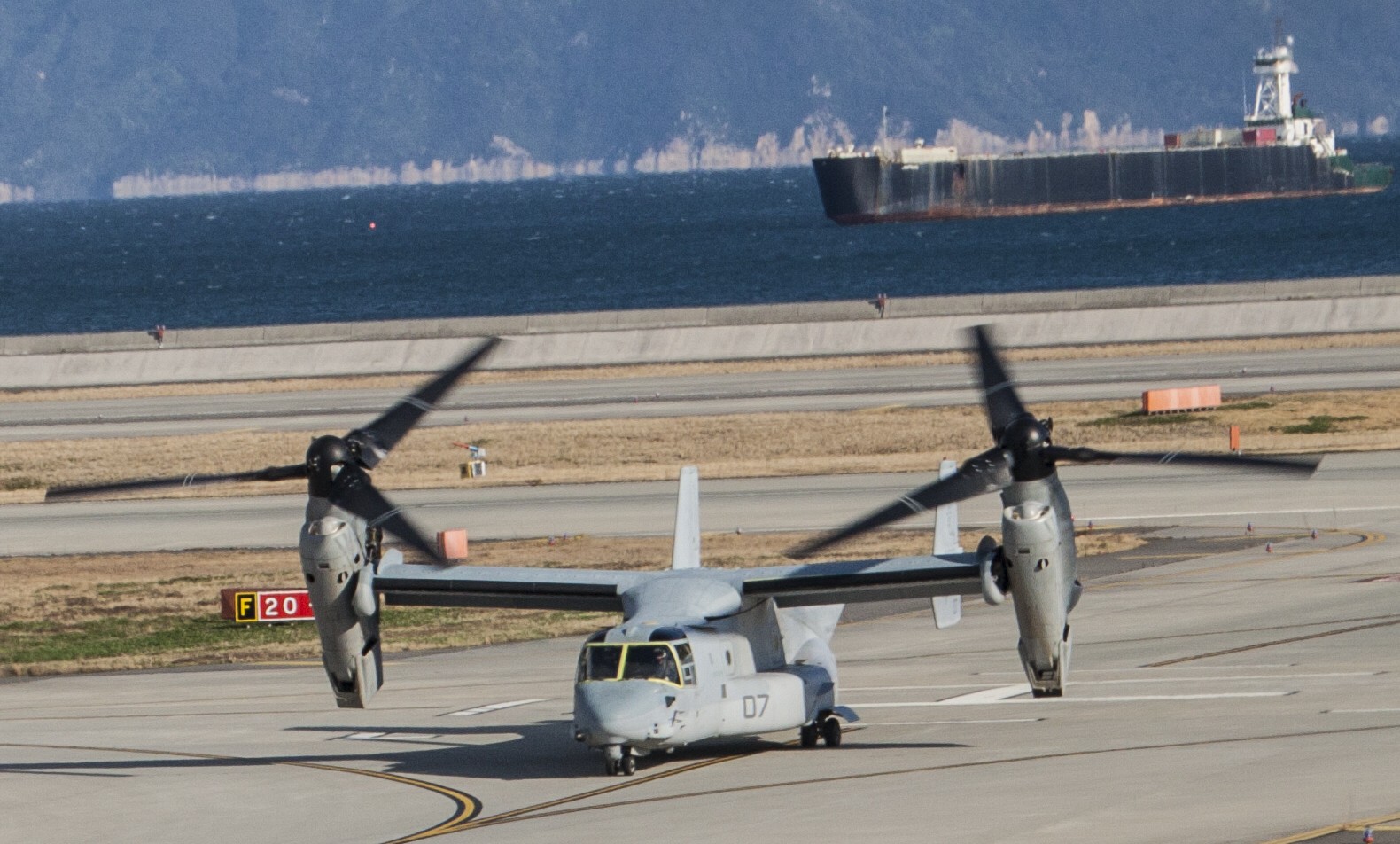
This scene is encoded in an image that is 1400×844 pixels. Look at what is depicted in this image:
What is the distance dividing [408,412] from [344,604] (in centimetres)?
299

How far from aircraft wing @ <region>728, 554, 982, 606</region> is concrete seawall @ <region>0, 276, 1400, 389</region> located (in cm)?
6718

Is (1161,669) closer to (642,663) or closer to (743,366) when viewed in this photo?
(642,663)

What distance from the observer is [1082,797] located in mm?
25391

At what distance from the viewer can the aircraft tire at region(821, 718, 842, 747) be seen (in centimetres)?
3084

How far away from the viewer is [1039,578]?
26375 millimetres

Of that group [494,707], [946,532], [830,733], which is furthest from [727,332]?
[830,733]

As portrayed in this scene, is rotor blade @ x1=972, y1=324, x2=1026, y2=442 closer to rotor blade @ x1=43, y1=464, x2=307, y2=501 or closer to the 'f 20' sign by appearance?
rotor blade @ x1=43, y1=464, x2=307, y2=501

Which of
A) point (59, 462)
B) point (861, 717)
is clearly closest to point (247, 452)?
point (59, 462)

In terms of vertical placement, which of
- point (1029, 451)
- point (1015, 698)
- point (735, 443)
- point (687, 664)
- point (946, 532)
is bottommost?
point (1015, 698)

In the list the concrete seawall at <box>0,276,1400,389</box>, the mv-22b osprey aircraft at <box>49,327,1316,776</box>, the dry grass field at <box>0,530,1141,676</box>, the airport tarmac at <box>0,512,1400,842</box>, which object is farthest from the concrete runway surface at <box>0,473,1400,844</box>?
the concrete seawall at <box>0,276,1400,389</box>

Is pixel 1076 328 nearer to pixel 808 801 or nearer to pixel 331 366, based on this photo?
pixel 331 366

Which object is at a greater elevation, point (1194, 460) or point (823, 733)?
point (1194, 460)

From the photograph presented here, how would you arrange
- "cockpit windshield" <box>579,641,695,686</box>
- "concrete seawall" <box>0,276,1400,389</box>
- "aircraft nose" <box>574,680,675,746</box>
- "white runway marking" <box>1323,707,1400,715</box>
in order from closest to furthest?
"aircraft nose" <box>574,680,675,746</box>, "cockpit windshield" <box>579,641,695,686</box>, "white runway marking" <box>1323,707,1400,715</box>, "concrete seawall" <box>0,276,1400,389</box>

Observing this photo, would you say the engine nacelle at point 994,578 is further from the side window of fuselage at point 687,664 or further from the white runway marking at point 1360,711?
Answer: the white runway marking at point 1360,711
